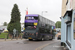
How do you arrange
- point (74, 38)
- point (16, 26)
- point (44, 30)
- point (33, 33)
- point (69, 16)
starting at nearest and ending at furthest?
point (74, 38), point (69, 16), point (33, 33), point (44, 30), point (16, 26)

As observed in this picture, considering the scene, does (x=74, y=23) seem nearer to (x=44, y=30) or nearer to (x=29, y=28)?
(x=29, y=28)

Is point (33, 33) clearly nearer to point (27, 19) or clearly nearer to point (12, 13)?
point (27, 19)

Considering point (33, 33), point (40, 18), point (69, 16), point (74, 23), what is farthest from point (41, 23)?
point (74, 23)

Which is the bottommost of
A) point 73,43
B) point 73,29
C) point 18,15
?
point 73,43

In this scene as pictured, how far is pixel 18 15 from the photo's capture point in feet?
128

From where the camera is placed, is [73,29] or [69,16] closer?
[73,29]

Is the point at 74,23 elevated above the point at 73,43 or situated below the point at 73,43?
above

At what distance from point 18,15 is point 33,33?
17.5 m

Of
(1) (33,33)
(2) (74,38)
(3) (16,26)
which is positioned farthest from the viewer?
(3) (16,26)

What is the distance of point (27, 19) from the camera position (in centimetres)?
2308

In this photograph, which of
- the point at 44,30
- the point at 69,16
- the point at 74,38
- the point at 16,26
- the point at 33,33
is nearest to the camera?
the point at 74,38

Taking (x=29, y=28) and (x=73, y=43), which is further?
(x=29, y=28)

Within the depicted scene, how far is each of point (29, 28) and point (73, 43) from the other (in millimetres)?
14468

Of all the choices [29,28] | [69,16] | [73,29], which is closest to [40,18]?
[29,28]
